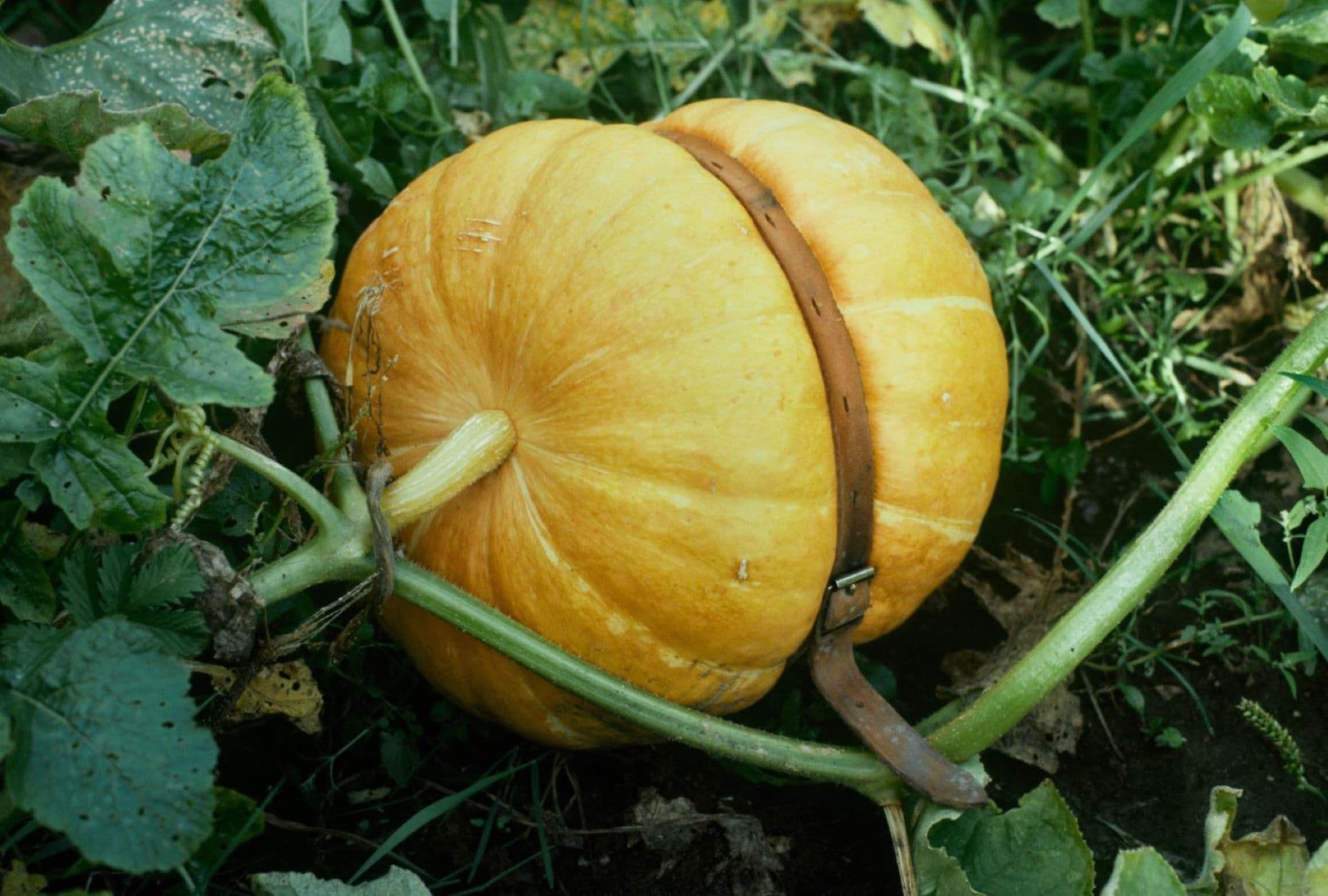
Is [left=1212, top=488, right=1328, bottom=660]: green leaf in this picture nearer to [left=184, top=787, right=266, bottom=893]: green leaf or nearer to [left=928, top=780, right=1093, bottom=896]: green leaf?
[left=928, top=780, right=1093, bottom=896]: green leaf

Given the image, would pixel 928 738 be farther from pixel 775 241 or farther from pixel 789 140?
pixel 789 140

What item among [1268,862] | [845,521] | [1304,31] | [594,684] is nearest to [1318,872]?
[1268,862]

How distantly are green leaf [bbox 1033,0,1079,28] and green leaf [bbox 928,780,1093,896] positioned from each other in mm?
1853

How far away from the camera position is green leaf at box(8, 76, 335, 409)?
4.83 feet

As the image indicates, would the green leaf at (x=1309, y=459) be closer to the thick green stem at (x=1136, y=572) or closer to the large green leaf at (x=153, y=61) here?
the thick green stem at (x=1136, y=572)

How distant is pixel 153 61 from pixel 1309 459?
2083 mm

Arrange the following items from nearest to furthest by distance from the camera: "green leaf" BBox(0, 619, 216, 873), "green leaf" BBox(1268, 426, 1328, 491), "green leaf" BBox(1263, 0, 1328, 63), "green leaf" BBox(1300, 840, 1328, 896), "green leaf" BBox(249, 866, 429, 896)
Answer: "green leaf" BBox(0, 619, 216, 873) < "green leaf" BBox(249, 866, 429, 896) < "green leaf" BBox(1300, 840, 1328, 896) < "green leaf" BBox(1268, 426, 1328, 491) < "green leaf" BBox(1263, 0, 1328, 63)

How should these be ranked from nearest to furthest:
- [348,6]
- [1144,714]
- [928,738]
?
1. [928,738]
2. [1144,714]
3. [348,6]

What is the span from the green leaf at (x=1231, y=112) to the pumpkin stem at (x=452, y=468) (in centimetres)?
159

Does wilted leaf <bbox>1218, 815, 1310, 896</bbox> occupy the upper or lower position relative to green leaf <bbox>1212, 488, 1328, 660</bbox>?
lower

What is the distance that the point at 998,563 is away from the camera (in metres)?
2.41

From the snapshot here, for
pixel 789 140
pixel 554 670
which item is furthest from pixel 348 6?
pixel 554 670

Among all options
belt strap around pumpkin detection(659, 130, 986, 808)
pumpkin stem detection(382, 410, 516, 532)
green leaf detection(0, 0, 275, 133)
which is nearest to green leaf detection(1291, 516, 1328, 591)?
belt strap around pumpkin detection(659, 130, 986, 808)

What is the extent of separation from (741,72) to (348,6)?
0.94m
